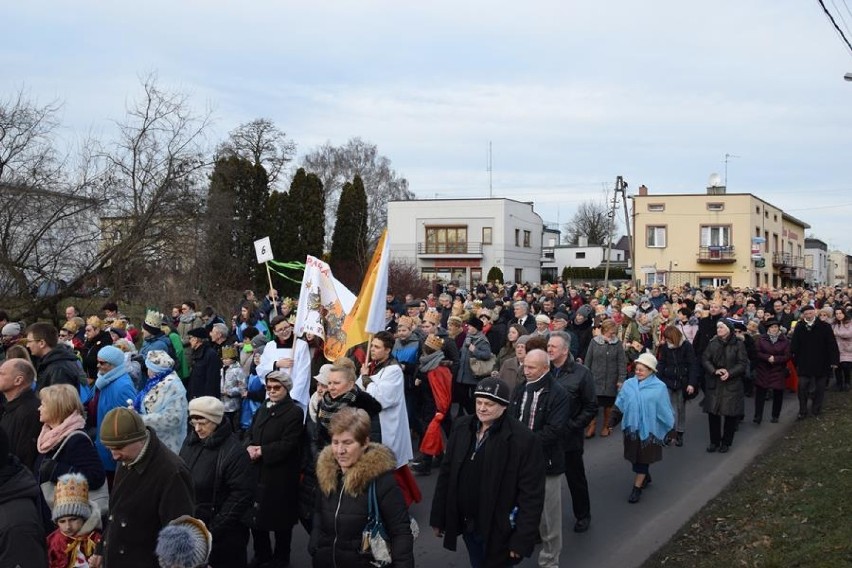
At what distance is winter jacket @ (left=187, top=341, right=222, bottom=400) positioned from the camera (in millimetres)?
9438

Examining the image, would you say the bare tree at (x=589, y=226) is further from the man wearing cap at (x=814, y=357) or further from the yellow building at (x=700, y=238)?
the man wearing cap at (x=814, y=357)

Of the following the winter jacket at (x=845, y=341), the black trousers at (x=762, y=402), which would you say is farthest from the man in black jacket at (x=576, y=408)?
the winter jacket at (x=845, y=341)

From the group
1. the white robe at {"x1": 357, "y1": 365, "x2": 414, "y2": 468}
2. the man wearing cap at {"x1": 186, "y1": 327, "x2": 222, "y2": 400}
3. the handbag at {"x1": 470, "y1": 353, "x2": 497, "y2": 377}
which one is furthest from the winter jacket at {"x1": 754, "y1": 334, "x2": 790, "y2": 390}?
the man wearing cap at {"x1": 186, "y1": 327, "x2": 222, "y2": 400}

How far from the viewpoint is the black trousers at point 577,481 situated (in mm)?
7370

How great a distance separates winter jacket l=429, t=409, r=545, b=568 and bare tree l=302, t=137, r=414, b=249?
62157 mm

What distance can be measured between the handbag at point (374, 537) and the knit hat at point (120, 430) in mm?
1304

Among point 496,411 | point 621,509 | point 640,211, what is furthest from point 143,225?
point 640,211

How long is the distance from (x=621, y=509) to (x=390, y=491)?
188 inches

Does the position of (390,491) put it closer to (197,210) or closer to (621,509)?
(621,509)

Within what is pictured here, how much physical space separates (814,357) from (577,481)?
752cm

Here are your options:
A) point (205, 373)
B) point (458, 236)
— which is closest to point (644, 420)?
point (205, 373)

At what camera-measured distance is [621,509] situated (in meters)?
8.30

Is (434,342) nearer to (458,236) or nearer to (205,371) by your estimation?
(205,371)

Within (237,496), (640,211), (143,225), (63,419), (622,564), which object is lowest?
(622,564)
